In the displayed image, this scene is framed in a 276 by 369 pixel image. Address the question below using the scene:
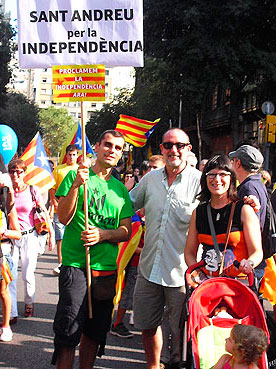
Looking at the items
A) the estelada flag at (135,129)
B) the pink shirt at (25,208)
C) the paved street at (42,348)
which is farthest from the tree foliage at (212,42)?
the paved street at (42,348)

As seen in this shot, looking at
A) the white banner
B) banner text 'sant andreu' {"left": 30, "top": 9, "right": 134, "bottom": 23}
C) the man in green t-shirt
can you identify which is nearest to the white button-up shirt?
the man in green t-shirt

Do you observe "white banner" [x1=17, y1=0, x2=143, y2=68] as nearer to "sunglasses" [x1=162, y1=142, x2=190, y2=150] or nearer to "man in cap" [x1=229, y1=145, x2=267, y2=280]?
"sunglasses" [x1=162, y1=142, x2=190, y2=150]

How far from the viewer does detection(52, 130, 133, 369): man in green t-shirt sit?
430cm

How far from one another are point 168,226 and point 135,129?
29.7 feet

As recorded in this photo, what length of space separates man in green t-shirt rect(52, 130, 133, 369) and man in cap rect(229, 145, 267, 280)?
3.74 ft

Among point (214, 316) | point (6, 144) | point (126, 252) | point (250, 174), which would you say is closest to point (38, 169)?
point (6, 144)

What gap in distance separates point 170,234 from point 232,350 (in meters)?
1.42

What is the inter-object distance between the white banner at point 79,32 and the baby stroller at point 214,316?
1.88m

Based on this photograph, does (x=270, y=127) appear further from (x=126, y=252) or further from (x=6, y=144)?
(x=126, y=252)

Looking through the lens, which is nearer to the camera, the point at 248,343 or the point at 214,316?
the point at 248,343

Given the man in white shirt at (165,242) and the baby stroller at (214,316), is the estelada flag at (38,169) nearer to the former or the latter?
the man in white shirt at (165,242)

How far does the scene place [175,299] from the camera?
4883mm

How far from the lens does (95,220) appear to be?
4.48m

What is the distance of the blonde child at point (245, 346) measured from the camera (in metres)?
3.60
